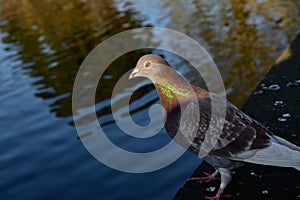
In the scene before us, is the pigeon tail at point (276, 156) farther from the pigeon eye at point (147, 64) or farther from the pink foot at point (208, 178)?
the pigeon eye at point (147, 64)

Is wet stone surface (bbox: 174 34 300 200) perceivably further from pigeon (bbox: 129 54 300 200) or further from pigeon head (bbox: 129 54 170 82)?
pigeon head (bbox: 129 54 170 82)

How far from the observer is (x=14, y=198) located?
5828mm

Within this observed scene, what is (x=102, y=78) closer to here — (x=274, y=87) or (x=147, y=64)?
(x=274, y=87)

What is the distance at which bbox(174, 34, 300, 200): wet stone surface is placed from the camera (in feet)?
10.4

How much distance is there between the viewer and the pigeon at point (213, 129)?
10.7 feet

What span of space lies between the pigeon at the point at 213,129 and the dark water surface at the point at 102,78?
7.68 ft

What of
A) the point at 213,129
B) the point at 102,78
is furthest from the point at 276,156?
the point at 102,78

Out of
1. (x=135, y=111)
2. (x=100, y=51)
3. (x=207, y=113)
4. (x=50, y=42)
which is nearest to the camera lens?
(x=207, y=113)

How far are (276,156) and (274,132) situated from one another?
842mm

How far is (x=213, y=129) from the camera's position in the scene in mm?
3354

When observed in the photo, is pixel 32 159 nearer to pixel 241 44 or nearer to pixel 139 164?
pixel 139 164

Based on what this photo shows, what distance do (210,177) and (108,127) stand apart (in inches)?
161

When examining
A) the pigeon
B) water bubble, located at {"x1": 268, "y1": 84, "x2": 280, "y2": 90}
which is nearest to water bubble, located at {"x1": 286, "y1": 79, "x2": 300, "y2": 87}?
water bubble, located at {"x1": 268, "y1": 84, "x2": 280, "y2": 90}

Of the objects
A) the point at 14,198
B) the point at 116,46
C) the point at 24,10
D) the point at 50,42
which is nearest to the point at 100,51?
the point at 116,46
